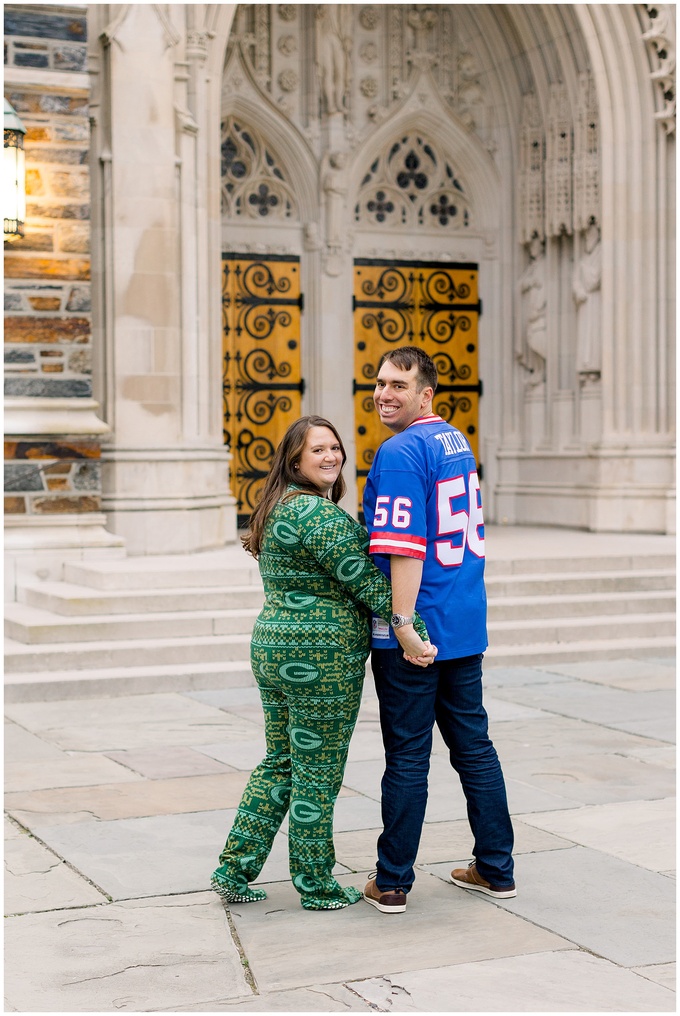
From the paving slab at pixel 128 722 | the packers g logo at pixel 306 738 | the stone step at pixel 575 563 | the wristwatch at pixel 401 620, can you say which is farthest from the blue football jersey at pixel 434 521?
the stone step at pixel 575 563

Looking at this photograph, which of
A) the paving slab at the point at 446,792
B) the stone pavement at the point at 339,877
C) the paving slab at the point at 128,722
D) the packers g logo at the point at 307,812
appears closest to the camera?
the stone pavement at the point at 339,877

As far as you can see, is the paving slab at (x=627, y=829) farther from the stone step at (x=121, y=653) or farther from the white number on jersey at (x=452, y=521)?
the stone step at (x=121, y=653)

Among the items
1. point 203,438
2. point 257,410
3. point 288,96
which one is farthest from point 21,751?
point 288,96

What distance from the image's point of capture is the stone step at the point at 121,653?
8.55m

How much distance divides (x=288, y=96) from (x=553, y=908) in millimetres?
11554

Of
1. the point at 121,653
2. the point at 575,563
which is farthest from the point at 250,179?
the point at 121,653

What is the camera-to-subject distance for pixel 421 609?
167 inches

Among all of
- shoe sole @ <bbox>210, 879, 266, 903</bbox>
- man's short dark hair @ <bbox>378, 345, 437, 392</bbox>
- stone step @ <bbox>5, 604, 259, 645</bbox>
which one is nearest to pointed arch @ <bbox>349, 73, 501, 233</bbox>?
stone step @ <bbox>5, 604, 259, 645</bbox>

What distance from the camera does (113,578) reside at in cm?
953

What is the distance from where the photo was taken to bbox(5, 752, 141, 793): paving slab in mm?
6023

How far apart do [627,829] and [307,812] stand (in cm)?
158

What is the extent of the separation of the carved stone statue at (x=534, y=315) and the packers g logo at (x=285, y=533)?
11.3m

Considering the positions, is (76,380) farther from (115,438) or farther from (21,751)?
(21,751)

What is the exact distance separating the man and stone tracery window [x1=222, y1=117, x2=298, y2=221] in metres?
10.3
